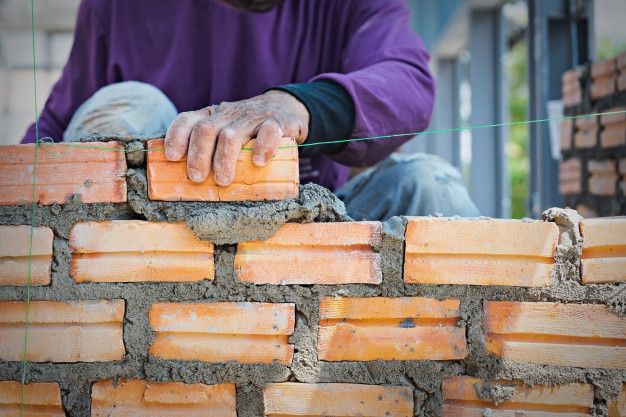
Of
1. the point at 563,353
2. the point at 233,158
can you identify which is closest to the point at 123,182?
the point at 233,158

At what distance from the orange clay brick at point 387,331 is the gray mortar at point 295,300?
0.7 inches

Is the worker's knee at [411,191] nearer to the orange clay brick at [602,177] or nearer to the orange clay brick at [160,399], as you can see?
the orange clay brick at [160,399]

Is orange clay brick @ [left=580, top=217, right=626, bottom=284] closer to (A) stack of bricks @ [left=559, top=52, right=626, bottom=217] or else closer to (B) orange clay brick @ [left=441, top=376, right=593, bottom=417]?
(B) orange clay brick @ [left=441, top=376, right=593, bottom=417]

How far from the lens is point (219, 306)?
1.48 metres

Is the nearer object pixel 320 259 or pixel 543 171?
pixel 320 259

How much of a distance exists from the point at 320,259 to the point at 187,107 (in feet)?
3.17

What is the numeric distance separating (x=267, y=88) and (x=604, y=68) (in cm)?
233

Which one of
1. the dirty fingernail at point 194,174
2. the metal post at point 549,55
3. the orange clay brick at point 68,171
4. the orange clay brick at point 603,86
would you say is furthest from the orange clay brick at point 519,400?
the metal post at point 549,55

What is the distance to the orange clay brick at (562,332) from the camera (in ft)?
4.85

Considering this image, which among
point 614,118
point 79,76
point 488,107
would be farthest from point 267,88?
point 488,107

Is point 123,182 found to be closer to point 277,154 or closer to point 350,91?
point 277,154

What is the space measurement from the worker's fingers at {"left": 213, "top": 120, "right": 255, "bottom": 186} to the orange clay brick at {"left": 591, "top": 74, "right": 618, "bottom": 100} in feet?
7.90

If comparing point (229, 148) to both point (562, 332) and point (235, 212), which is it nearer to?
point (235, 212)

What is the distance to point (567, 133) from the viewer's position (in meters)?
3.82
